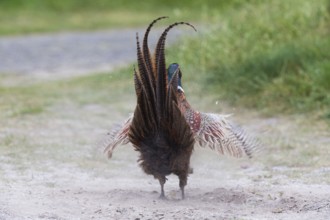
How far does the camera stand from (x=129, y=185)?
615 cm

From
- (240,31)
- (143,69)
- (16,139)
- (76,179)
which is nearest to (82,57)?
(240,31)

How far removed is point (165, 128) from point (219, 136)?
0.46 metres

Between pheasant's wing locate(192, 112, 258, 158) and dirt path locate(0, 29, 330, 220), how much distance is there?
0.98 feet

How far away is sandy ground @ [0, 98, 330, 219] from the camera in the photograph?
206 inches

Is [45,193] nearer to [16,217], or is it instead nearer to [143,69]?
[16,217]

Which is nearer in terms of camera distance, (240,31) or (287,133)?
(287,133)

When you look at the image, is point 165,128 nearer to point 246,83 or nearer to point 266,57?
point 246,83

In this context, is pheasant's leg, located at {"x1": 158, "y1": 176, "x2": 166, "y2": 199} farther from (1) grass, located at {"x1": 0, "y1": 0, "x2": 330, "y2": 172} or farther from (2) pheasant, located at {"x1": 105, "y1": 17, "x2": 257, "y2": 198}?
(1) grass, located at {"x1": 0, "y1": 0, "x2": 330, "y2": 172}

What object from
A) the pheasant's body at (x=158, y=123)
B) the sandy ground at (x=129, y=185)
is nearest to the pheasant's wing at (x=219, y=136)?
the pheasant's body at (x=158, y=123)

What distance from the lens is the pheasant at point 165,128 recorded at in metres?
5.31

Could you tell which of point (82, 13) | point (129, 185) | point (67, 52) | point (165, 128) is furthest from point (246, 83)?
point (82, 13)

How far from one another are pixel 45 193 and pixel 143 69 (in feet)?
3.64

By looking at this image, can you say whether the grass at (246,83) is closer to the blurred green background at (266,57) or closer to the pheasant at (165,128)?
the blurred green background at (266,57)

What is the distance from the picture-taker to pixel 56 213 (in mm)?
5160
